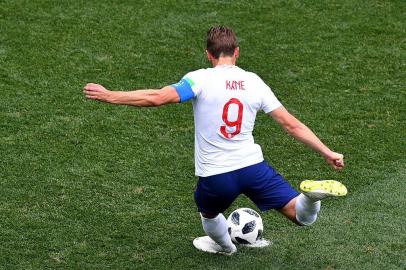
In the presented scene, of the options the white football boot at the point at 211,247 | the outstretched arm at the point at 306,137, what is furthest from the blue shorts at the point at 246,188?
the white football boot at the point at 211,247

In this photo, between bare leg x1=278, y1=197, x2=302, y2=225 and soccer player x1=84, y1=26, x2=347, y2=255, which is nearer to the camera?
soccer player x1=84, y1=26, x2=347, y2=255

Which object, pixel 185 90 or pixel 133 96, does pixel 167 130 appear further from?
pixel 133 96

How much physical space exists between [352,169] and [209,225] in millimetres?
2457

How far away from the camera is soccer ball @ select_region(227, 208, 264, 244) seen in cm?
805

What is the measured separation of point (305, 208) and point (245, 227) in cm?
92

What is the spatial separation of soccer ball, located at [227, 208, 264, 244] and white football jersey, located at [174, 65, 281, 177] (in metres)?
0.98

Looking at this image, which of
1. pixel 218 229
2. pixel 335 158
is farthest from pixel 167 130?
pixel 335 158

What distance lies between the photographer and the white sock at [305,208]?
23.8 feet

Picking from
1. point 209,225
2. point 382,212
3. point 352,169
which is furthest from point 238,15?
point 209,225

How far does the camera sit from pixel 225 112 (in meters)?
7.02

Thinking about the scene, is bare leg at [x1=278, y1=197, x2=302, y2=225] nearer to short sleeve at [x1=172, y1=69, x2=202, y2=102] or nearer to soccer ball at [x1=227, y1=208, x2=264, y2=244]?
soccer ball at [x1=227, y1=208, x2=264, y2=244]

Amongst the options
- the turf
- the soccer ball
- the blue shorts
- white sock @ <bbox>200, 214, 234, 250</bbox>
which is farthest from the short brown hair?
the turf

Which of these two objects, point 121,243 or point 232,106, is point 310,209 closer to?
point 232,106

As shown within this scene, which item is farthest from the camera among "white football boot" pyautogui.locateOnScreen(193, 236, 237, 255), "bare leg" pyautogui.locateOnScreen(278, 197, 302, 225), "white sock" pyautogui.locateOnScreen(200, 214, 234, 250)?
"white football boot" pyautogui.locateOnScreen(193, 236, 237, 255)
